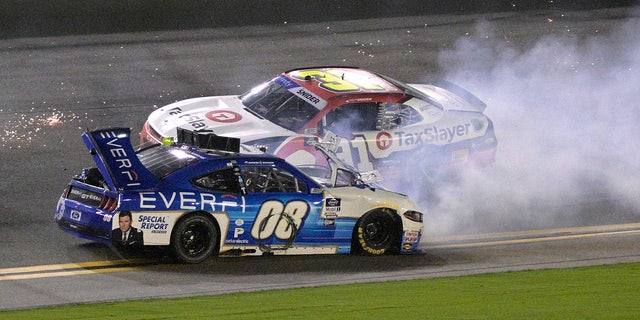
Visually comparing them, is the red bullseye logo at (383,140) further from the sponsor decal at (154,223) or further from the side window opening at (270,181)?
the sponsor decal at (154,223)

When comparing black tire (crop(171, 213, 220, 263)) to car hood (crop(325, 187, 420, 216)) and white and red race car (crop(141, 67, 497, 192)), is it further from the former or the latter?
white and red race car (crop(141, 67, 497, 192))

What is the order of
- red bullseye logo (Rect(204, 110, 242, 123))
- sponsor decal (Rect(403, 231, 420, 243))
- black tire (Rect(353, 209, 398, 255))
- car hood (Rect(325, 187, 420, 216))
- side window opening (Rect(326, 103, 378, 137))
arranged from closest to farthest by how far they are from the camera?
car hood (Rect(325, 187, 420, 216)), black tire (Rect(353, 209, 398, 255)), sponsor decal (Rect(403, 231, 420, 243)), red bullseye logo (Rect(204, 110, 242, 123)), side window opening (Rect(326, 103, 378, 137))

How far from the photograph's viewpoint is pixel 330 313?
406 inches

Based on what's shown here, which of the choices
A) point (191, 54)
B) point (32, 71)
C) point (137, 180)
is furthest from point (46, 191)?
point (191, 54)

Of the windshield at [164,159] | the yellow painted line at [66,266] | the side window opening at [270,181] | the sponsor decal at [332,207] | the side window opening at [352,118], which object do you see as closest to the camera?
the yellow painted line at [66,266]

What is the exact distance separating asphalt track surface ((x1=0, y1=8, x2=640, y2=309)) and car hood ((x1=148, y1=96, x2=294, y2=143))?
4.62 ft

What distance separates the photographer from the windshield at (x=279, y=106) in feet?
50.3

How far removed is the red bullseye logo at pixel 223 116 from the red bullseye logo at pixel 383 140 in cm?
172

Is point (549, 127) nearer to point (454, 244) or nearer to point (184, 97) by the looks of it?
point (454, 244)

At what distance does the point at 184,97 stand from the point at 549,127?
559 centimetres

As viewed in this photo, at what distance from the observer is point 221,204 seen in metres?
12.4

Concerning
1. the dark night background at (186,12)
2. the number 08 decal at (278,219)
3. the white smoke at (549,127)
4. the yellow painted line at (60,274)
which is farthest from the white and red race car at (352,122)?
the dark night background at (186,12)

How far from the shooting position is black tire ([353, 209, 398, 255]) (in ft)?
43.5

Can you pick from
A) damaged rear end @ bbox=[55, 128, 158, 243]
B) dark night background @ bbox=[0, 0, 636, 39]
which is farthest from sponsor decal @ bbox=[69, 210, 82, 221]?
dark night background @ bbox=[0, 0, 636, 39]
